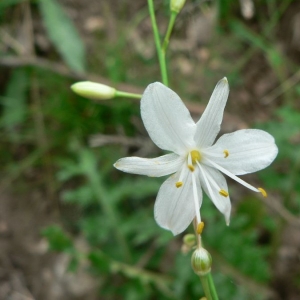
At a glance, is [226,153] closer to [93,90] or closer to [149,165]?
[149,165]

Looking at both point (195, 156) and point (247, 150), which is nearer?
point (247, 150)

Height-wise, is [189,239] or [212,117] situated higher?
[212,117]

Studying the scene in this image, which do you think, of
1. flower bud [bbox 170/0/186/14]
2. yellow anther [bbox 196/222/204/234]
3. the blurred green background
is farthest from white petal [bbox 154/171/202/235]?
the blurred green background

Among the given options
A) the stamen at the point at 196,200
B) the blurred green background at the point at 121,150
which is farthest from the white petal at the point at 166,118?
the blurred green background at the point at 121,150

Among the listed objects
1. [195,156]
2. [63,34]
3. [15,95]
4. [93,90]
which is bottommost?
[15,95]

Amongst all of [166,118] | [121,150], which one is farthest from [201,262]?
[121,150]

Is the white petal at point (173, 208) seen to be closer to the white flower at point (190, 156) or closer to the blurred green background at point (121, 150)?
the white flower at point (190, 156)

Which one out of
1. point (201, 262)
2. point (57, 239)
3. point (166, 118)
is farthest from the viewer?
point (57, 239)
